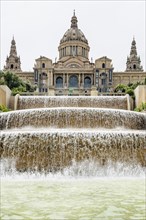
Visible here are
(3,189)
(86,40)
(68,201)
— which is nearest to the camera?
(68,201)

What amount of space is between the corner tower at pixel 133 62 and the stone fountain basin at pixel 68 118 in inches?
2611

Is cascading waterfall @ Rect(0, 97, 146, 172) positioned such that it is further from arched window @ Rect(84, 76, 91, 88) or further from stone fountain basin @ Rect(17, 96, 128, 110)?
arched window @ Rect(84, 76, 91, 88)

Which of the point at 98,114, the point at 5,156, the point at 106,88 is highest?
the point at 106,88

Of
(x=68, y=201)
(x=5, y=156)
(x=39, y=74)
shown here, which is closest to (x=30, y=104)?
(x=5, y=156)

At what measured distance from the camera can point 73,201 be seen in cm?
618

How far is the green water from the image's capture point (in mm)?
A: 5254

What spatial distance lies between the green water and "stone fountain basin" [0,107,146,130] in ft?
24.8

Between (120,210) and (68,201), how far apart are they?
0.99 meters

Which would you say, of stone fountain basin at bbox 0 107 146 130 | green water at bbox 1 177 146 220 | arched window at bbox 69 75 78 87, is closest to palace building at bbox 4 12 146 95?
arched window at bbox 69 75 78 87

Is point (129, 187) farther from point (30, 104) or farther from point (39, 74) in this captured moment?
point (39, 74)

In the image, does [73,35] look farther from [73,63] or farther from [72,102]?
[72,102]

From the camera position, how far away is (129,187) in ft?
25.7

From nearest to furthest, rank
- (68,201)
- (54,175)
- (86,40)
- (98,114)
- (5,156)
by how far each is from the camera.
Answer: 1. (68,201)
2. (54,175)
3. (5,156)
4. (98,114)
5. (86,40)

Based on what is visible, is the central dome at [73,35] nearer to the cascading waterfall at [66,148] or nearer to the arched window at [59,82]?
the arched window at [59,82]
